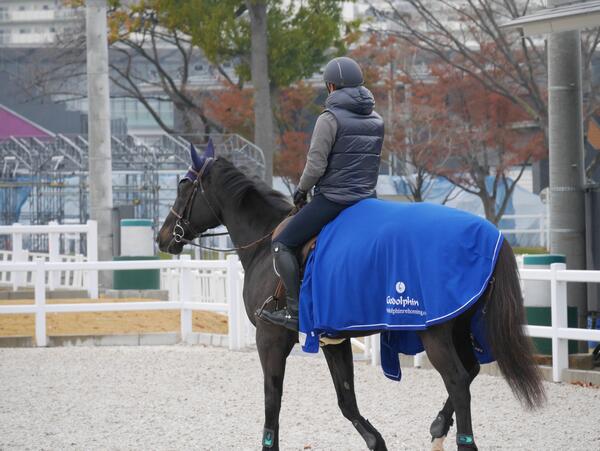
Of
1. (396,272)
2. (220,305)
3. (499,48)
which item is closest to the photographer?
(396,272)

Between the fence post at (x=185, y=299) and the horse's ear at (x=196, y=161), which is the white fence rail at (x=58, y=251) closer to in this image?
the fence post at (x=185, y=299)

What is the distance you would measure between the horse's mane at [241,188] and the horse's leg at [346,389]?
1.09 metres

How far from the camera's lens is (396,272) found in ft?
21.3

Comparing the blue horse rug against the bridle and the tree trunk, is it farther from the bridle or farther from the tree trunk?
the tree trunk

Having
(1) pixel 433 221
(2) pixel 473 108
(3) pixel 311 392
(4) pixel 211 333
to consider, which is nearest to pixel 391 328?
(1) pixel 433 221

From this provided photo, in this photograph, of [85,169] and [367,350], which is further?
[85,169]

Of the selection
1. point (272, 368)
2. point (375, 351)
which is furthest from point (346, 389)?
point (375, 351)

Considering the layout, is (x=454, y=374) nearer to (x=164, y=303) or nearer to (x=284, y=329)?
(x=284, y=329)

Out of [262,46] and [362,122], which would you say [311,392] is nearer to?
[362,122]

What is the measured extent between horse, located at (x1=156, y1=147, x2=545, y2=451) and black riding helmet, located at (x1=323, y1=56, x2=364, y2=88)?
40.5 inches

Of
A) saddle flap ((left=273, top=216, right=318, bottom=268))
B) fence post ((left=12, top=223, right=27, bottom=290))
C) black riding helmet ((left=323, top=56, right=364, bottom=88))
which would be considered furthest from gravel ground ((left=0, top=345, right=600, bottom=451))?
fence post ((left=12, top=223, right=27, bottom=290))

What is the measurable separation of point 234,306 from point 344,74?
7.32m

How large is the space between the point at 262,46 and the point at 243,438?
17.4 m

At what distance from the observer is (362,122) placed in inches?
276
